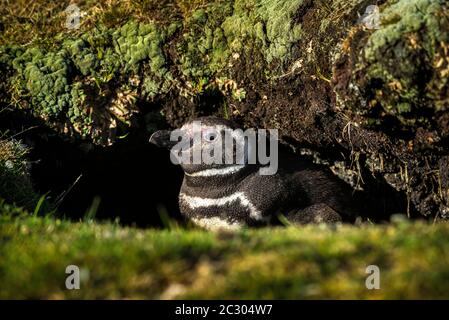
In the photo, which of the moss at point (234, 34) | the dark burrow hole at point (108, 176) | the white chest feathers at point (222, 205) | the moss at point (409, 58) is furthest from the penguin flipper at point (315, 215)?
the dark burrow hole at point (108, 176)

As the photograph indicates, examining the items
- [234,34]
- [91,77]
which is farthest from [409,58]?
[91,77]

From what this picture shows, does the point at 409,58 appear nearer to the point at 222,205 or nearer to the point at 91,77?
the point at 222,205

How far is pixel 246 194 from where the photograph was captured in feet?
20.1

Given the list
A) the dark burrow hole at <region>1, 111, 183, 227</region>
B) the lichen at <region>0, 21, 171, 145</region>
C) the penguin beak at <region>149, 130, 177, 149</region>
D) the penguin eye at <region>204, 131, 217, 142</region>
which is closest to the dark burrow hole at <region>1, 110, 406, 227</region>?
the dark burrow hole at <region>1, 111, 183, 227</region>

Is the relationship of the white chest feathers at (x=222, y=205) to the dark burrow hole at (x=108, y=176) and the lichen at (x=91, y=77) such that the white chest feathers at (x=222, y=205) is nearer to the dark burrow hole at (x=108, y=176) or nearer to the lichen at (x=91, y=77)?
the dark burrow hole at (x=108, y=176)

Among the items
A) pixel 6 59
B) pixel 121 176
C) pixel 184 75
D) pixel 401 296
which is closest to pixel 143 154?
pixel 121 176

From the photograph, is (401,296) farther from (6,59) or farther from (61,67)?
(6,59)

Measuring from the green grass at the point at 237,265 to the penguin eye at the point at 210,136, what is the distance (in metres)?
2.46

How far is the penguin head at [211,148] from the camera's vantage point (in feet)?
20.4

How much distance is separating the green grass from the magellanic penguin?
7.42 feet

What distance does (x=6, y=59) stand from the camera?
6871 millimetres

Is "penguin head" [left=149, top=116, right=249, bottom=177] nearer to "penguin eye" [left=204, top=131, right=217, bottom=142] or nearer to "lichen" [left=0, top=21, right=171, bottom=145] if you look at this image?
"penguin eye" [left=204, top=131, right=217, bottom=142]

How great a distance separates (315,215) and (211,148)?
1.18m

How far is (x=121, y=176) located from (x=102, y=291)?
4.42 m
